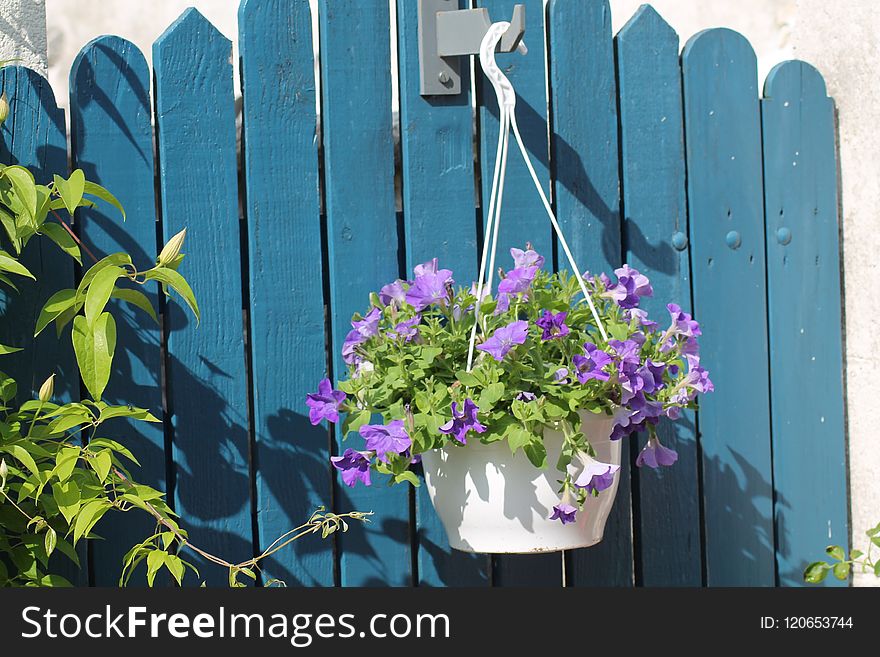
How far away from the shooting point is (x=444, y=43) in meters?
2.25

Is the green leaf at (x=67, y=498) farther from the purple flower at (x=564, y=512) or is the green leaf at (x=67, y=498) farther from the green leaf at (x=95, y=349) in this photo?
the purple flower at (x=564, y=512)

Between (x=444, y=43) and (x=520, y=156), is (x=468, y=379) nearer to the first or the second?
(x=520, y=156)

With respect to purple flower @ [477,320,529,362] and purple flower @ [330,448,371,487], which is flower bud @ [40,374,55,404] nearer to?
purple flower @ [330,448,371,487]

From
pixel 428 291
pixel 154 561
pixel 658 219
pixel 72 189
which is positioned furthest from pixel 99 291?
pixel 658 219

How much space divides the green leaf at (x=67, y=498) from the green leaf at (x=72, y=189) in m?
0.48

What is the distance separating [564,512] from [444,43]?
1023mm

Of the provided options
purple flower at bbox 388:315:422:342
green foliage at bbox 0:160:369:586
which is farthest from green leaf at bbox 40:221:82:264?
purple flower at bbox 388:315:422:342

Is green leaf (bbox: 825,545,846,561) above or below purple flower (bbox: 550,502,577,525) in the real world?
below

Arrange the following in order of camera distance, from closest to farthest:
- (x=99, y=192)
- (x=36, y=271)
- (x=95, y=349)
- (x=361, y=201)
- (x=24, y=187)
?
(x=95, y=349) → (x=24, y=187) → (x=99, y=192) → (x=36, y=271) → (x=361, y=201)

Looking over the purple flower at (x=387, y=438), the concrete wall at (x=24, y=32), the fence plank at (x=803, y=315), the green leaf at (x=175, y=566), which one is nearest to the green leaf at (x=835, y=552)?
the fence plank at (x=803, y=315)

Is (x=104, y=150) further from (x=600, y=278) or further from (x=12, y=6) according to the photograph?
(x=600, y=278)

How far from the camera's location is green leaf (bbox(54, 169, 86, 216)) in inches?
74.2

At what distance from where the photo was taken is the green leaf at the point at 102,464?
181cm

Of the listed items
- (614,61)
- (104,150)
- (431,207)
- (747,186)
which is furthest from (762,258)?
(104,150)
